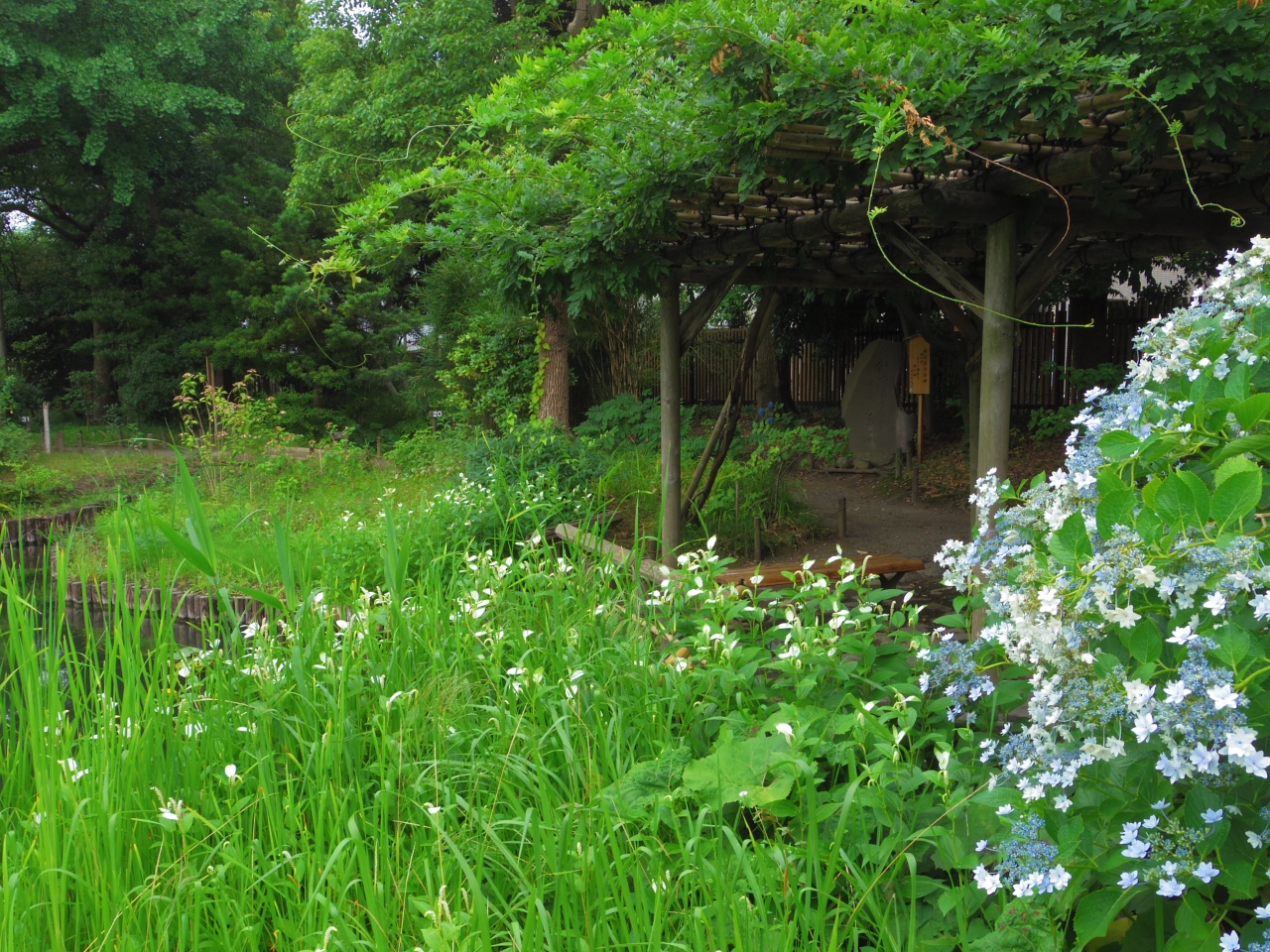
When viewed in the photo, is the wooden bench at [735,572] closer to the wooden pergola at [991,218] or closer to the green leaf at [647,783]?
the wooden pergola at [991,218]

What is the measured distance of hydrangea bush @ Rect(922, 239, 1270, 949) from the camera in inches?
44.4

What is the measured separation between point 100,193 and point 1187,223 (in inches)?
769

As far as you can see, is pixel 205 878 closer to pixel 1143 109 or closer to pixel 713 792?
pixel 713 792

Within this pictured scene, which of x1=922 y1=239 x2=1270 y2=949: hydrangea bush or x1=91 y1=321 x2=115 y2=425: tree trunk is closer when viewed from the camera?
x1=922 y1=239 x2=1270 y2=949: hydrangea bush

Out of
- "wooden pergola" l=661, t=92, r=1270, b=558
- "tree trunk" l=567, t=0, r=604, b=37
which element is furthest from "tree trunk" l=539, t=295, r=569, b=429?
"wooden pergola" l=661, t=92, r=1270, b=558

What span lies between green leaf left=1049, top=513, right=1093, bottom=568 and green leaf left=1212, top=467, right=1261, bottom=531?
15 centimetres

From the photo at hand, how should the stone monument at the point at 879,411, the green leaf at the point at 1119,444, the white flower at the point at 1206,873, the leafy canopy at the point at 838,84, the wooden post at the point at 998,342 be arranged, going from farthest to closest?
the stone monument at the point at 879,411
the wooden post at the point at 998,342
the leafy canopy at the point at 838,84
the green leaf at the point at 1119,444
the white flower at the point at 1206,873

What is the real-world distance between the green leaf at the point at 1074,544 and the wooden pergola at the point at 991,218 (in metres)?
1.86

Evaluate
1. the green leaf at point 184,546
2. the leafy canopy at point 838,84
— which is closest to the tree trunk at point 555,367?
the leafy canopy at point 838,84

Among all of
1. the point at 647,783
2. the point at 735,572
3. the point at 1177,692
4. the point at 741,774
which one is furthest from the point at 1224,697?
the point at 735,572

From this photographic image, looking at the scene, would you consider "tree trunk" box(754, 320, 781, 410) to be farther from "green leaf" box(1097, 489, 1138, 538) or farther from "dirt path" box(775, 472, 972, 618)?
"green leaf" box(1097, 489, 1138, 538)

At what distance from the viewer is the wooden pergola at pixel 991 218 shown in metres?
3.34

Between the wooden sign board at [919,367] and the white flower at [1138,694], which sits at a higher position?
the wooden sign board at [919,367]

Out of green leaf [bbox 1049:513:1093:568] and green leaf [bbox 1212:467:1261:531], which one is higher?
green leaf [bbox 1212:467:1261:531]
